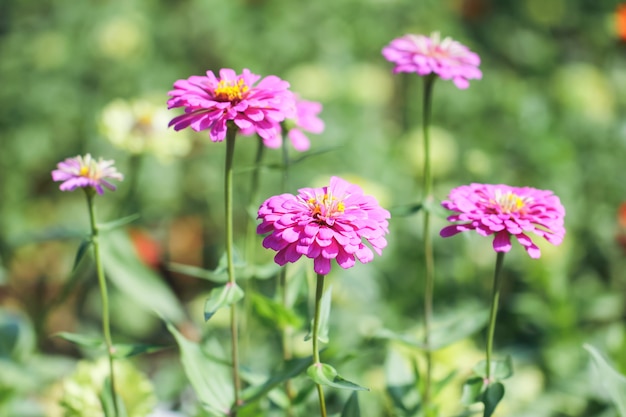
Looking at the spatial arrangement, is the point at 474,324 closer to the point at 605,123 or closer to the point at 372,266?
the point at 372,266

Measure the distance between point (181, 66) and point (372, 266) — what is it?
0.88m

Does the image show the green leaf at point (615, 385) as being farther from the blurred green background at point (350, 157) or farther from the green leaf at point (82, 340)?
the green leaf at point (82, 340)

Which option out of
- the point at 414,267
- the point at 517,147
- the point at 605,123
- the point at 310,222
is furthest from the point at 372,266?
the point at 310,222

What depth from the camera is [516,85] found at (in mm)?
1989

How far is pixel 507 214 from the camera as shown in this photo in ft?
2.28

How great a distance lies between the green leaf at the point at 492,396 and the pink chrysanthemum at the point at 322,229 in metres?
0.23

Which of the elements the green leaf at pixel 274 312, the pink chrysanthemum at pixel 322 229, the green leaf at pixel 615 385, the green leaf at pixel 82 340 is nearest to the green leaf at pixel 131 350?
the green leaf at pixel 82 340

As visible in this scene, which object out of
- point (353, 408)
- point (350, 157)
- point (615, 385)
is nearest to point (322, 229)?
point (353, 408)

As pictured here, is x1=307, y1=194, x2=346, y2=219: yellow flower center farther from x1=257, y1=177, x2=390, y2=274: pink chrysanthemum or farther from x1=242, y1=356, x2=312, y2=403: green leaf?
x1=242, y1=356, x2=312, y2=403: green leaf

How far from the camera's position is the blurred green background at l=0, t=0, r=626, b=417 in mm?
1252

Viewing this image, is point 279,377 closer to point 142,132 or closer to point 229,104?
point 229,104

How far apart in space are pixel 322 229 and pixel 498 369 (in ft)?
1.02

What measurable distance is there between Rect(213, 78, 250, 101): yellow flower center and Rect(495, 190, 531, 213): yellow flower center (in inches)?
10.7

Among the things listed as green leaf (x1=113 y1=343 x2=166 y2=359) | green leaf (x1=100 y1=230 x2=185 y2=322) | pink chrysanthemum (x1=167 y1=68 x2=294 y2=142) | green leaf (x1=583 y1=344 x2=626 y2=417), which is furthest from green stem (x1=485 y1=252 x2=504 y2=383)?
green leaf (x1=100 y1=230 x2=185 y2=322)
